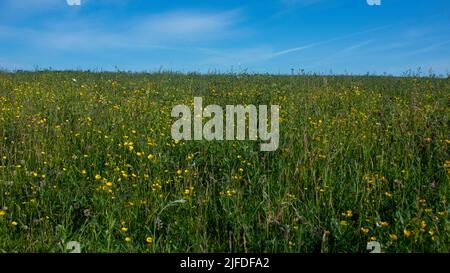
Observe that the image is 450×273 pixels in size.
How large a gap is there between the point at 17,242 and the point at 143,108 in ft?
13.2

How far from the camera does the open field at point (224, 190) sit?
111 inches

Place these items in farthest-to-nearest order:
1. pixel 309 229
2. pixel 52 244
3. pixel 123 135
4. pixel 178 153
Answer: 1. pixel 123 135
2. pixel 178 153
3. pixel 309 229
4. pixel 52 244

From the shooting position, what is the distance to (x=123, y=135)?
16.6 ft

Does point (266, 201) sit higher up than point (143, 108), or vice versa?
point (143, 108)

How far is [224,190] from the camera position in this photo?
3.50 m

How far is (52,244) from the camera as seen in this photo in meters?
2.71

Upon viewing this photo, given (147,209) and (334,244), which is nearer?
(334,244)

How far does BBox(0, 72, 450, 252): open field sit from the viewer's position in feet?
9.29
